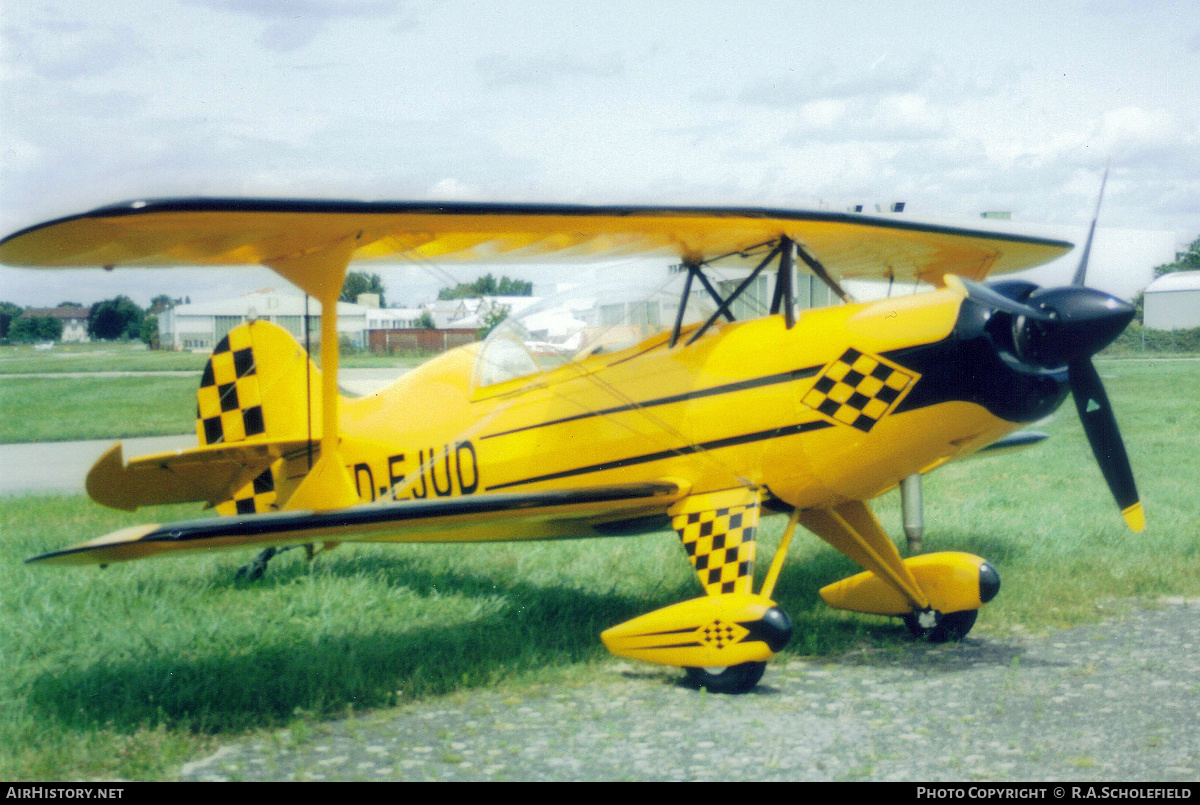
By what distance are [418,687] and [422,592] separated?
1.81 meters

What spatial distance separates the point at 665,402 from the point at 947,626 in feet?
6.90

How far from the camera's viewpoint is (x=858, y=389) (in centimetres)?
462

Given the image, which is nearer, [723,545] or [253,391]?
[723,545]

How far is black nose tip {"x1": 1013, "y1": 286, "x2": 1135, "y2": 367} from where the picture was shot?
4.21 meters

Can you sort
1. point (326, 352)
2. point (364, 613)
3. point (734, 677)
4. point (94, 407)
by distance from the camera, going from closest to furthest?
1. point (326, 352)
2. point (734, 677)
3. point (364, 613)
4. point (94, 407)

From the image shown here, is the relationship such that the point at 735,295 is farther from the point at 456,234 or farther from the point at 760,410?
the point at 456,234

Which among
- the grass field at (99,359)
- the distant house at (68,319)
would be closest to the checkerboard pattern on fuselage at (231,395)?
the grass field at (99,359)

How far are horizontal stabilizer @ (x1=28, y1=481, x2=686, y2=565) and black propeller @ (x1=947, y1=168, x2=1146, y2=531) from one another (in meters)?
1.76

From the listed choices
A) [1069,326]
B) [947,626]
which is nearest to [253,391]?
[947,626]

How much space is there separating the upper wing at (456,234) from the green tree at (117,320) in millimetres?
17901

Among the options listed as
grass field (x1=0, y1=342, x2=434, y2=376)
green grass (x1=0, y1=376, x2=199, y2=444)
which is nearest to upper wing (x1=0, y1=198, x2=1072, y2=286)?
grass field (x1=0, y1=342, x2=434, y2=376)
